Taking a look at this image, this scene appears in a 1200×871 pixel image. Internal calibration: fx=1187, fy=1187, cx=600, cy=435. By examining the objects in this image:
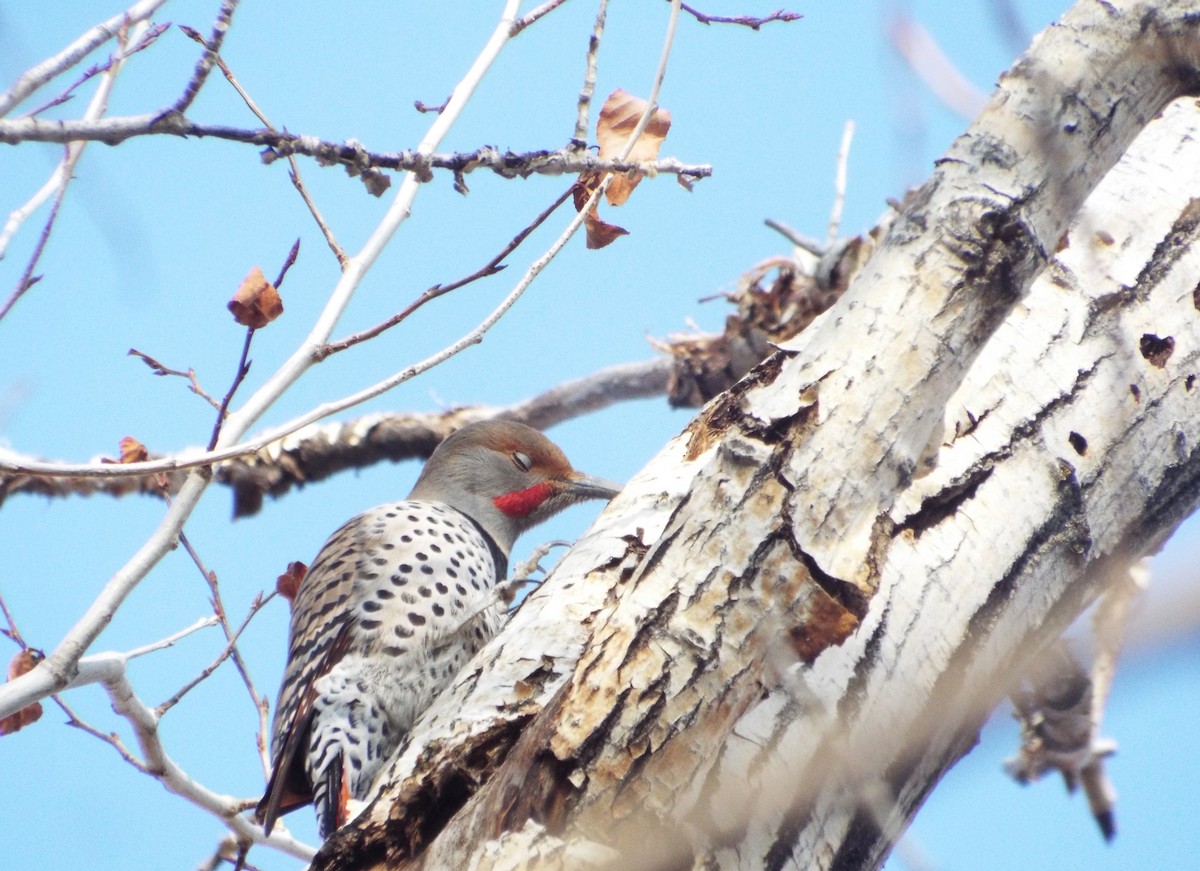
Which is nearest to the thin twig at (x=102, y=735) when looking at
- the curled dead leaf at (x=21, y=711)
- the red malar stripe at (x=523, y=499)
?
the curled dead leaf at (x=21, y=711)

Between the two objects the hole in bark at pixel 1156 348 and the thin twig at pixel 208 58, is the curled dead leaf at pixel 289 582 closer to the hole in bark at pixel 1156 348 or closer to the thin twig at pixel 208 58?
the thin twig at pixel 208 58

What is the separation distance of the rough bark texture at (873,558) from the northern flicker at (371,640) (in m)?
1.13

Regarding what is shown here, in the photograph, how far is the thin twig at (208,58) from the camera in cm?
166

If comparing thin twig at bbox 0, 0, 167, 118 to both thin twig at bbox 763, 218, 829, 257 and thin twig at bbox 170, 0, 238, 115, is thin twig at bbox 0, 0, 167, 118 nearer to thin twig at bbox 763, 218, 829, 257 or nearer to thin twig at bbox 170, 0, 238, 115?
thin twig at bbox 170, 0, 238, 115

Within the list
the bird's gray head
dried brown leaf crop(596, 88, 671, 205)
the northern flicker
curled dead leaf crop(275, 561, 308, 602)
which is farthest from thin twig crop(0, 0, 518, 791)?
the bird's gray head

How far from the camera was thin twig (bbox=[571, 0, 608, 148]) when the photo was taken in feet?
7.87

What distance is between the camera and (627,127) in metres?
2.86

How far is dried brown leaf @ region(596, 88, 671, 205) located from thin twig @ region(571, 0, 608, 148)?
0.23 meters

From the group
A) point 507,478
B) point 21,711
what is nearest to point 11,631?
point 21,711

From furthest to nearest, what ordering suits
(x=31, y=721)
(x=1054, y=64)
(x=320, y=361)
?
1. (x=31, y=721)
2. (x=320, y=361)
3. (x=1054, y=64)

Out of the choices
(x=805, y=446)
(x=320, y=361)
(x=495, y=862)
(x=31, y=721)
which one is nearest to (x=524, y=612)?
(x=320, y=361)

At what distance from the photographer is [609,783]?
1703 mm

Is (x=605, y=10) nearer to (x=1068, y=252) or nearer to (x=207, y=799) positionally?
(x=1068, y=252)

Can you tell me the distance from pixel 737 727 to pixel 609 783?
0.21 meters
